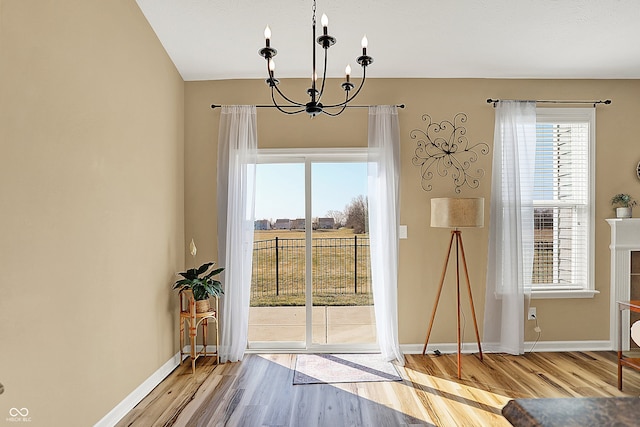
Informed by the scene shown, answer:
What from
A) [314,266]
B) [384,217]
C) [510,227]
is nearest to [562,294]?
[510,227]

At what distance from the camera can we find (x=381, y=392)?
3066 mm

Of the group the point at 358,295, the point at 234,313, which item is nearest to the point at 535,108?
the point at 358,295

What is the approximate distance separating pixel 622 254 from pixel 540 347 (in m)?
1.24

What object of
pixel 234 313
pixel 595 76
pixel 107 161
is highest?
pixel 595 76

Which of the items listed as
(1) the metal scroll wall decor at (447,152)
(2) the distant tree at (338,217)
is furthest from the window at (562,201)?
(2) the distant tree at (338,217)

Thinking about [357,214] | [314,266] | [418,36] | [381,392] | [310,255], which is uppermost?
[418,36]

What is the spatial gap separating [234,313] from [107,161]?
6.07 feet

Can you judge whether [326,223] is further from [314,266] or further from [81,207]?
[81,207]

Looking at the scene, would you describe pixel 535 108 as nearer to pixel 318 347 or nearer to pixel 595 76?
pixel 595 76

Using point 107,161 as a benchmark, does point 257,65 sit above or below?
above

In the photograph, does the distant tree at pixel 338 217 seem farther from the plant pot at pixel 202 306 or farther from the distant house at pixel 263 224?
the plant pot at pixel 202 306

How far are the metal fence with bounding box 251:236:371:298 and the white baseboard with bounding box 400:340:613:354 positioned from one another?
2.42 ft

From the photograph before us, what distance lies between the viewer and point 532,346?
396 cm

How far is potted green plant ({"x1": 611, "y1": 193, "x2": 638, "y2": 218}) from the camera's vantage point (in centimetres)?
387
